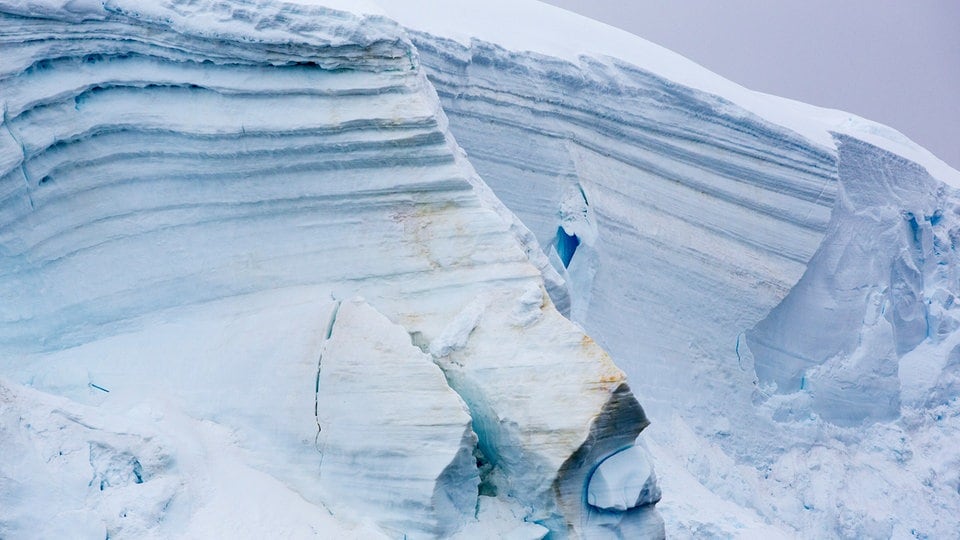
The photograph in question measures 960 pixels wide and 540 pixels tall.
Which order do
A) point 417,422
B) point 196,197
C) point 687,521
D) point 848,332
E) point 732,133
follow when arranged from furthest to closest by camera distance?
1. point 848,332
2. point 732,133
3. point 687,521
4. point 196,197
5. point 417,422

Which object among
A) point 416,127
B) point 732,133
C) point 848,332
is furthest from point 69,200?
point 848,332

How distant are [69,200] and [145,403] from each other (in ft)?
2.28

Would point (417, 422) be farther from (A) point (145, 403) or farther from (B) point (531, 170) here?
(B) point (531, 170)

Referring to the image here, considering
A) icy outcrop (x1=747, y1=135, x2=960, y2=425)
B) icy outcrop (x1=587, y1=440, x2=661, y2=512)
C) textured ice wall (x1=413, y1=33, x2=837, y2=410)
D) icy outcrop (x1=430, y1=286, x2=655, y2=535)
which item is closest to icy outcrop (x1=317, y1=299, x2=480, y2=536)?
icy outcrop (x1=430, y1=286, x2=655, y2=535)

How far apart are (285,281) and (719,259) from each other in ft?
7.43

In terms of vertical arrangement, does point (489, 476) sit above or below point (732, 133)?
below

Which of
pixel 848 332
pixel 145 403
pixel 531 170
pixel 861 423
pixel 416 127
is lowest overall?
pixel 861 423

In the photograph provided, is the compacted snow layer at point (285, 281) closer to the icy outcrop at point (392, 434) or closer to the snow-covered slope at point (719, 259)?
the icy outcrop at point (392, 434)

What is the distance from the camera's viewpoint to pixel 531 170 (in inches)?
167

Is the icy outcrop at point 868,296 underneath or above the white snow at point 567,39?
underneath

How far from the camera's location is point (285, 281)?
304cm

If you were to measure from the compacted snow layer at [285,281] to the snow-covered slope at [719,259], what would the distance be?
1004 mm

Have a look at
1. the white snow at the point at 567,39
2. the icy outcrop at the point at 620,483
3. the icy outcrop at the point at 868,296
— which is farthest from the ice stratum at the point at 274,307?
A: the icy outcrop at the point at 868,296

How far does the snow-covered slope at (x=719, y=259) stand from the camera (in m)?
4.19
